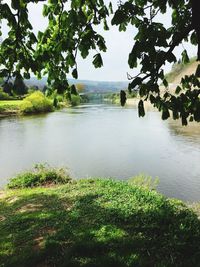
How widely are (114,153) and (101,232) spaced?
1983 centimetres

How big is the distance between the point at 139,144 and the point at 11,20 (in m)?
26.7

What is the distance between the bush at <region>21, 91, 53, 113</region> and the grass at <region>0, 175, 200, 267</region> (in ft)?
205

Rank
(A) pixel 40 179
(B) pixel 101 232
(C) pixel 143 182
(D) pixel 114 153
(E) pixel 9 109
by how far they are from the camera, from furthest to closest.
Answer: (E) pixel 9 109 → (D) pixel 114 153 → (C) pixel 143 182 → (A) pixel 40 179 → (B) pixel 101 232

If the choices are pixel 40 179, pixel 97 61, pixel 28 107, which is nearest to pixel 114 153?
pixel 40 179

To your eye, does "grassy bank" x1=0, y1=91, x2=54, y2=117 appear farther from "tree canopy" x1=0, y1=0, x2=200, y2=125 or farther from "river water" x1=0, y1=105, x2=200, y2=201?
"tree canopy" x1=0, y1=0, x2=200, y2=125

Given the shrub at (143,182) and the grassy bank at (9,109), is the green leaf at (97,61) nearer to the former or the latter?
the shrub at (143,182)

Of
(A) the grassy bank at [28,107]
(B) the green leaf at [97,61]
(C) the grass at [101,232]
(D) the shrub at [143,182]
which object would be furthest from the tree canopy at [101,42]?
(A) the grassy bank at [28,107]

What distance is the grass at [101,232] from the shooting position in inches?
239

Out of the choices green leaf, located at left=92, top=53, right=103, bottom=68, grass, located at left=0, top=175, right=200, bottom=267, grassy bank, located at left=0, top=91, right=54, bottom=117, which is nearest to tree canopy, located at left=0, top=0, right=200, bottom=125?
green leaf, located at left=92, top=53, right=103, bottom=68

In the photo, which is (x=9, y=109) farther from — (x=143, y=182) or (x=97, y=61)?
(x=97, y=61)

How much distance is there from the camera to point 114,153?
27094 mm

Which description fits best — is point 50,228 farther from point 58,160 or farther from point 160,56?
point 58,160

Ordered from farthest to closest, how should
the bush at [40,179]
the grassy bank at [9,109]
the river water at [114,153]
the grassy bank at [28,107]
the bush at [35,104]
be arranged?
the bush at [35,104] < the grassy bank at [28,107] < the grassy bank at [9,109] < the river water at [114,153] < the bush at [40,179]

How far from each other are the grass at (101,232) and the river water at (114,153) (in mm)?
6713
